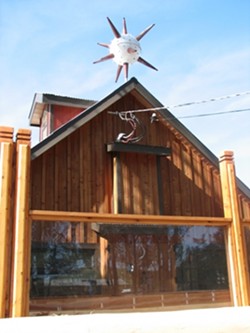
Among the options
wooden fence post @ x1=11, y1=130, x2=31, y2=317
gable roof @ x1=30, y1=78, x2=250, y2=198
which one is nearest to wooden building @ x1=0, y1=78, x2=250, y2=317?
wooden fence post @ x1=11, y1=130, x2=31, y2=317

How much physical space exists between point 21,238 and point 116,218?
150 centimetres

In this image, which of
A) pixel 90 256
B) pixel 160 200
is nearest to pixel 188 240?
pixel 90 256

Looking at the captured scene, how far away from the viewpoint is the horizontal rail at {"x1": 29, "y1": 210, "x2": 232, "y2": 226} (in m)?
6.23

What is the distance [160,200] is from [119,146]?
68.2 inches

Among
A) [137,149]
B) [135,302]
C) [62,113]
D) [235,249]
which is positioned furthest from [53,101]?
[135,302]

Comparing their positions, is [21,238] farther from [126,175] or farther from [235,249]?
[126,175]

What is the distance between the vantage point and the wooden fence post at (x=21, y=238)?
224 inches

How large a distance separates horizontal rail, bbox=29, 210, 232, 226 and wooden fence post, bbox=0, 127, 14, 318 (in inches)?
15.4

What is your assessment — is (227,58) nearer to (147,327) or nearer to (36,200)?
(36,200)

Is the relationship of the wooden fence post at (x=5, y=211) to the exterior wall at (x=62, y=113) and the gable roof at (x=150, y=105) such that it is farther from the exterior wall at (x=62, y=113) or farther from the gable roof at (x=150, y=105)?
the exterior wall at (x=62, y=113)

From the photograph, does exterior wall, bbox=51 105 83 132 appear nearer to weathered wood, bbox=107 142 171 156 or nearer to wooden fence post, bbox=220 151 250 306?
weathered wood, bbox=107 142 171 156

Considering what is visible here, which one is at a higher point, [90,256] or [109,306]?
[90,256]

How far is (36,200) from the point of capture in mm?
9539

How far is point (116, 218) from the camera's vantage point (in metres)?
6.57
